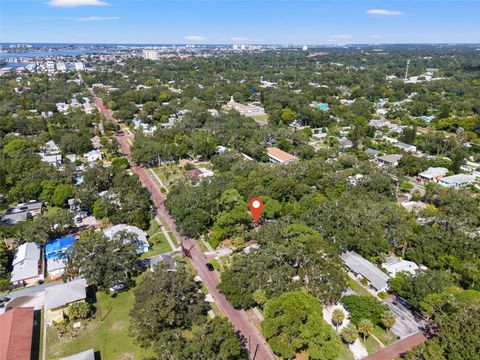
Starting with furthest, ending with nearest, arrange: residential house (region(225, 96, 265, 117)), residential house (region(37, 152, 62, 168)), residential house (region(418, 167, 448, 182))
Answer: residential house (region(225, 96, 265, 117))
residential house (region(37, 152, 62, 168))
residential house (region(418, 167, 448, 182))

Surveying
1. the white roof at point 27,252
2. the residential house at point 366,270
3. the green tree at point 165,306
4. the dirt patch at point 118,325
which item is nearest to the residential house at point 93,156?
the white roof at point 27,252

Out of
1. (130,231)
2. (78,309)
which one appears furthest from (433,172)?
(78,309)

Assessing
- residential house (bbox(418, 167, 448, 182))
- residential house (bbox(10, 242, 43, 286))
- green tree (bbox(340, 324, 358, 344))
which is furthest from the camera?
residential house (bbox(418, 167, 448, 182))

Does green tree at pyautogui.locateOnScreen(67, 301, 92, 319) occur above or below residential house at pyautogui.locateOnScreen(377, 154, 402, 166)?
below

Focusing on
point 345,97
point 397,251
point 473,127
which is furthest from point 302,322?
point 345,97

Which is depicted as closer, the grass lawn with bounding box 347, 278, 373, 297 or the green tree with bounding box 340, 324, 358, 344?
the green tree with bounding box 340, 324, 358, 344

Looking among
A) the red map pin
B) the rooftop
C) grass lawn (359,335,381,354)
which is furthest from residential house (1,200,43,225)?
grass lawn (359,335,381,354)

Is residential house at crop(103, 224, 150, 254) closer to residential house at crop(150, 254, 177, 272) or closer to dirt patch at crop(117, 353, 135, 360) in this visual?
residential house at crop(150, 254, 177, 272)

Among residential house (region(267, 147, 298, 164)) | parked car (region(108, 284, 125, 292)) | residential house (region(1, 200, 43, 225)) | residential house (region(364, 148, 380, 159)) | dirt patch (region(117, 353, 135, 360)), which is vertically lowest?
dirt patch (region(117, 353, 135, 360))
